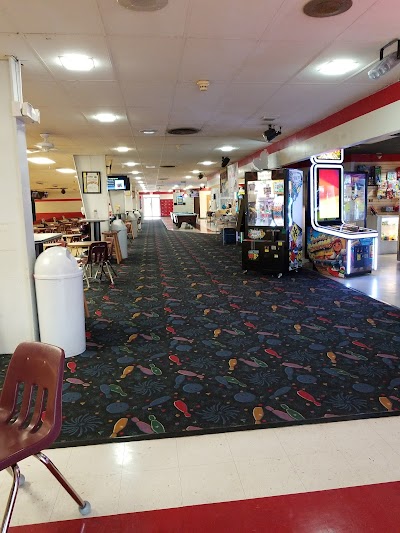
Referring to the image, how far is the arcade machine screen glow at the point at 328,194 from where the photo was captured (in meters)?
8.31

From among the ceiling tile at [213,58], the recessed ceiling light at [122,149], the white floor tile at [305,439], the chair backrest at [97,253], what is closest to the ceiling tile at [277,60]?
the ceiling tile at [213,58]

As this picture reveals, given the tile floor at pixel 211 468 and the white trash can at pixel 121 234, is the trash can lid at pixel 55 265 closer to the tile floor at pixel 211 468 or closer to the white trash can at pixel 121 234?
the tile floor at pixel 211 468

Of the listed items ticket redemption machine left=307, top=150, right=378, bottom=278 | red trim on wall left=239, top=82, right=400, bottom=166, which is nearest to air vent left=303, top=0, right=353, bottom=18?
red trim on wall left=239, top=82, right=400, bottom=166

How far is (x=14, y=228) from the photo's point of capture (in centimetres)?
411

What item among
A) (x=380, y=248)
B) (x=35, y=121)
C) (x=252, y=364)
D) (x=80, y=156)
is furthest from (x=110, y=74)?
(x=380, y=248)

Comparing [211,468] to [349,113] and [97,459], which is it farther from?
[349,113]

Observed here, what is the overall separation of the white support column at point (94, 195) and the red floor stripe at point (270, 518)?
973cm

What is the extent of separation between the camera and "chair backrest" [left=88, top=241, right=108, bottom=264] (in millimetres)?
7270

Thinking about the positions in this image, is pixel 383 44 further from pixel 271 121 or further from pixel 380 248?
pixel 380 248

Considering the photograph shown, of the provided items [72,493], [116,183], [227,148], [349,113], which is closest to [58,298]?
[72,493]

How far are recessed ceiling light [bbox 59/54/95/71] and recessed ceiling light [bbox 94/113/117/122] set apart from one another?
225 centimetres

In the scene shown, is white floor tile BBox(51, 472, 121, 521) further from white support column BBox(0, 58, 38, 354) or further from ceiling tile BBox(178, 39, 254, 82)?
ceiling tile BBox(178, 39, 254, 82)

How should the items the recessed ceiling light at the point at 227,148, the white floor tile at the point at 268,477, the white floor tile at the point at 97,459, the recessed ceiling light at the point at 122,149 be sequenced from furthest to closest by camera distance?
the recessed ceiling light at the point at 227,148
the recessed ceiling light at the point at 122,149
the white floor tile at the point at 97,459
the white floor tile at the point at 268,477

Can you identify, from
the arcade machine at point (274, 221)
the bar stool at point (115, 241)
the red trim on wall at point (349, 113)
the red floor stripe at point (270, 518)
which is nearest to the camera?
the red floor stripe at point (270, 518)
